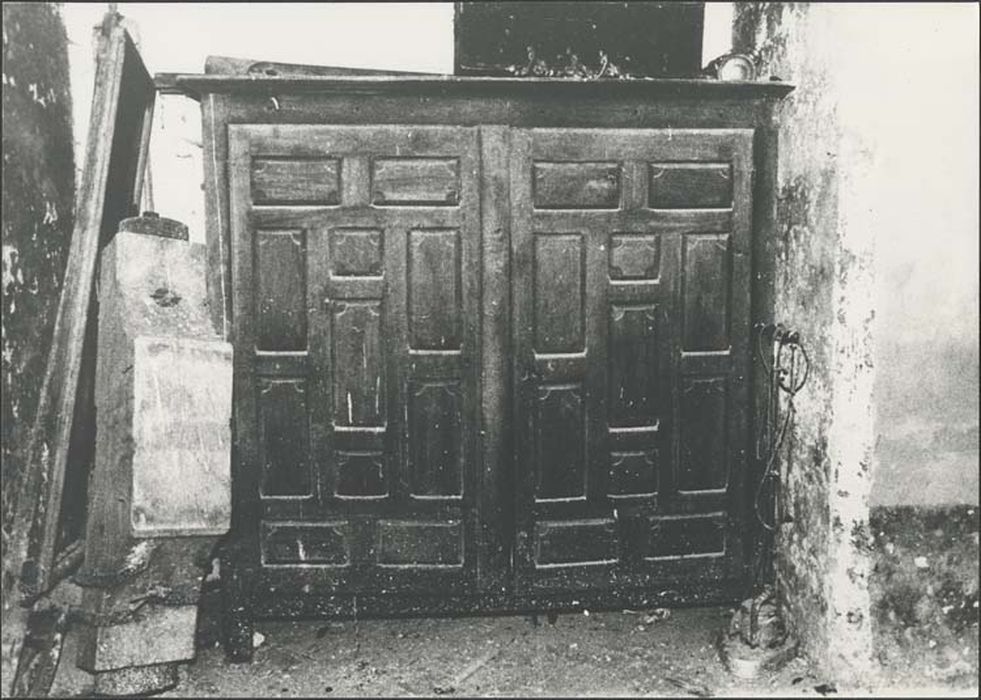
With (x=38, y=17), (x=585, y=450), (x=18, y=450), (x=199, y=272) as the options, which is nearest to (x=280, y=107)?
(x=199, y=272)

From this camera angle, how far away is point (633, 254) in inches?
124

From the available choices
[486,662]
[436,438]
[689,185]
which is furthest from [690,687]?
[689,185]

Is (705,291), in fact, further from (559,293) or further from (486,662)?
(486,662)

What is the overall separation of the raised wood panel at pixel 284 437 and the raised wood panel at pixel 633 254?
154cm

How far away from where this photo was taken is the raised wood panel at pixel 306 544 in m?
3.19

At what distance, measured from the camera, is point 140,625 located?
283 centimetres

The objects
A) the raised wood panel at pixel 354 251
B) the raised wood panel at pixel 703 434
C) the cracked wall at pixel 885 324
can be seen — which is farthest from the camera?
the raised wood panel at pixel 703 434

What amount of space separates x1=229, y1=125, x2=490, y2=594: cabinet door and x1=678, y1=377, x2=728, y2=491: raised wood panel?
3.34ft

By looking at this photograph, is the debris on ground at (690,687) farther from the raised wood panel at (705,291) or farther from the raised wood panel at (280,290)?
the raised wood panel at (280,290)

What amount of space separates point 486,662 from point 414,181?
7.38 feet

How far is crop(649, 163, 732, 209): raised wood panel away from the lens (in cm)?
314

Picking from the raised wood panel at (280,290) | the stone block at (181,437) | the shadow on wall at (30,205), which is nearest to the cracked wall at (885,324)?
the raised wood panel at (280,290)

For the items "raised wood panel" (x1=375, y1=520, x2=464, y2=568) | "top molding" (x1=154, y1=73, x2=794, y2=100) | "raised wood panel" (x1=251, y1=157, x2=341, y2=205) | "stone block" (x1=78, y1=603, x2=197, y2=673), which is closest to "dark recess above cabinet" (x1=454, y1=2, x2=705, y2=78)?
"top molding" (x1=154, y1=73, x2=794, y2=100)

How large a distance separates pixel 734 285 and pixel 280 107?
221cm
